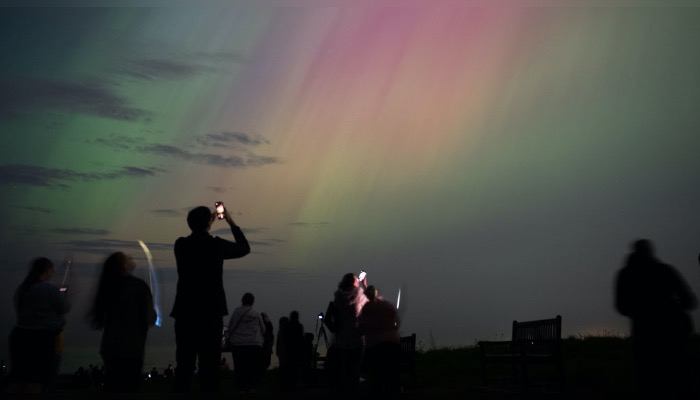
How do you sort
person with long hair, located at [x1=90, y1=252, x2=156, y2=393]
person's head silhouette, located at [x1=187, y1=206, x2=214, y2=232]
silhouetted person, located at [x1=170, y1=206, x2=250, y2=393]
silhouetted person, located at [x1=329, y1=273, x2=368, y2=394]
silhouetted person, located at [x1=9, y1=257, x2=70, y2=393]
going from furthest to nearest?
silhouetted person, located at [x1=329, y1=273, x2=368, y2=394] < silhouetted person, located at [x1=9, y1=257, x2=70, y2=393] < person with long hair, located at [x1=90, y1=252, x2=156, y2=393] < person's head silhouette, located at [x1=187, y1=206, x2=214, y2=232] < silhouetted person, located at [x1=170, y1=206, x2=250, y2=393]

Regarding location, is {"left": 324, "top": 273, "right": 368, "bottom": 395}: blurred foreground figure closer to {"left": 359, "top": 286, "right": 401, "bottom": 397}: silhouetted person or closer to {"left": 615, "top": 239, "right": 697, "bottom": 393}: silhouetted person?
{"left": 359, "top": 286, "right": 401, "bottom": 397}: silhouetted person

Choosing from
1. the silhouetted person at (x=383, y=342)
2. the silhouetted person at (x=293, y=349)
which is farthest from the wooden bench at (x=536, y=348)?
the silhouetted person at (x=293, y=349)

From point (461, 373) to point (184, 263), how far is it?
10.3 meters

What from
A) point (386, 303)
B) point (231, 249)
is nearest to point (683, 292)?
point (386, 303)

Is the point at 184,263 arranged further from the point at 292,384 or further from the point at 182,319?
the point at 292,384

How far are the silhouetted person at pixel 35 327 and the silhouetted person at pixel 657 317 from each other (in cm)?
543

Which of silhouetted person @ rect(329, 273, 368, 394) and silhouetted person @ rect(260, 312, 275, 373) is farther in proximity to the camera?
silhouetted person @ rect(260, 312, 275, 373)

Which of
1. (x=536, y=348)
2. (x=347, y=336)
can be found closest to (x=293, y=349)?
(x=536, y=348)

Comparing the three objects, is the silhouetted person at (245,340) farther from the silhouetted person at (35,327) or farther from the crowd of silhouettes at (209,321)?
the silhouetted person at (35,327)

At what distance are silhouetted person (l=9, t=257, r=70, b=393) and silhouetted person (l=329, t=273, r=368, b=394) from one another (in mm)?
3310

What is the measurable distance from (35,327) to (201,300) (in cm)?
233

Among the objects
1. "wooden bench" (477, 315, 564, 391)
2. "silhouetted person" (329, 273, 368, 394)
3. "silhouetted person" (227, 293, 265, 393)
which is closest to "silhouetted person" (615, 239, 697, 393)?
"wooden bench" (477, 315, 564, 391)

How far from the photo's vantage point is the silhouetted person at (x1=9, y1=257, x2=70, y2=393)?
24.6 feet

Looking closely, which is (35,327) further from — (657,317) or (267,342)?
(267,342)
